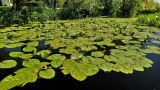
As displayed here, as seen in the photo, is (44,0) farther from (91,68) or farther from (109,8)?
(91,68)

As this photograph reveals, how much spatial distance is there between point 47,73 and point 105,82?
1.19 metres

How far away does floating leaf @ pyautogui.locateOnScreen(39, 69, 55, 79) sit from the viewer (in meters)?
4.69

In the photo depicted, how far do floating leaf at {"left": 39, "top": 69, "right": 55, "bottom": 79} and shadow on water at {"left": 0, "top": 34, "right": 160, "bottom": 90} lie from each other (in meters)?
0.08

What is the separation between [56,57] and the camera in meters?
5.84

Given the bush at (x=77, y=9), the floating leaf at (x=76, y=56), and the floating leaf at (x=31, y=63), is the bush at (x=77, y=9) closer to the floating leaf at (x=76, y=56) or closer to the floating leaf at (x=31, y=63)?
the floating leaf at (x=76, y=56)

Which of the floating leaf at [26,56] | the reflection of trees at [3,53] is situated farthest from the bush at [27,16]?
the floating leaf at [26,56]

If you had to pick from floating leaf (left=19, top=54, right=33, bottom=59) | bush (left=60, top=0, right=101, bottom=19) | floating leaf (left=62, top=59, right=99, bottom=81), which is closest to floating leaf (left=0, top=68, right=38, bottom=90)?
floating leaf (left=62, top=59, right=99, bottom=81)

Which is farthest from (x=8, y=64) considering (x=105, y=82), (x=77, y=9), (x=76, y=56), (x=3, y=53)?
(x=77, y=9)

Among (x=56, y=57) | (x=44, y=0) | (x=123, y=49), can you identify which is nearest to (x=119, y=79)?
(x=56, y=57)

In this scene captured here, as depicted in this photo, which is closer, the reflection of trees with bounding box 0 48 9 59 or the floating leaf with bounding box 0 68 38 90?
the floating leaf with bounding box 0 68 38 90

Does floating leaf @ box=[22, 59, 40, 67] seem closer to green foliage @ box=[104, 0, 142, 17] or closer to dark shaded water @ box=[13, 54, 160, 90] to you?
dark shaded water @ box=[13, 54, 160, 90]

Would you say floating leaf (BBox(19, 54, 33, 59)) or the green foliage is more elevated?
the green foliage

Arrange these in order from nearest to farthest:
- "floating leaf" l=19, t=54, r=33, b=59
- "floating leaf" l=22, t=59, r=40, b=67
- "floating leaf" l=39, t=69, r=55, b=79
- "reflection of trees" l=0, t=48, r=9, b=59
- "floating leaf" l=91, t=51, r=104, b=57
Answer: "floating leaf" l=39, t=69, r=55, b=79, "floating leaf" l=22, t=59, r=40, b=67, "floating leaf" l=19, t=54, r=33, b=59, "floating leaf" l=91, t=51, r=104, b=57, "reflection of trees" l=0, t=48, r=9, b=59

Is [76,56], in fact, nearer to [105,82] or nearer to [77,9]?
[105,82]
